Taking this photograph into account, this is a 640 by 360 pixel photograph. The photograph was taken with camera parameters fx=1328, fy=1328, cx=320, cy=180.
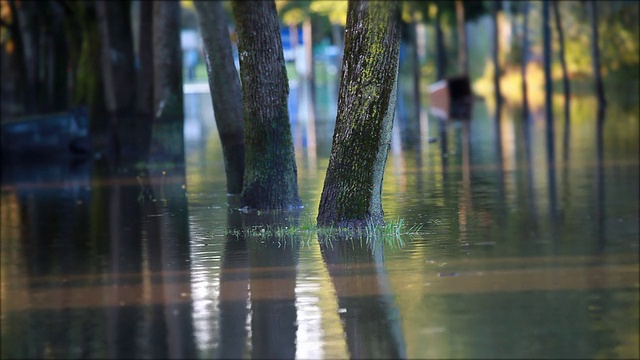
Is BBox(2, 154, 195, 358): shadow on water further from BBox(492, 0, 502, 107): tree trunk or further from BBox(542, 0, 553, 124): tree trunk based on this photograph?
BBox(492, 0, 502, 107): tree trunk

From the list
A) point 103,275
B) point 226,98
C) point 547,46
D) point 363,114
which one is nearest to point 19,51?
point 547,46

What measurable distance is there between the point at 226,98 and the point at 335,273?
790 cm

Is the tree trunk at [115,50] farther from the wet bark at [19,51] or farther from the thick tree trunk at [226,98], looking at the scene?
the thick tree trunk at [226,98]

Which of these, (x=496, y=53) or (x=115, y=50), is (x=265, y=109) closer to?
(x=115, y=50)

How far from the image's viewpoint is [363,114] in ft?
42.6

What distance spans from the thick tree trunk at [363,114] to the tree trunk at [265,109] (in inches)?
92.2

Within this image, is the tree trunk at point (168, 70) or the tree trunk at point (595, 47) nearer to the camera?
the tree trunk at point (168, 70)

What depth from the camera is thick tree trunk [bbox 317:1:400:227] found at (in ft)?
41.9

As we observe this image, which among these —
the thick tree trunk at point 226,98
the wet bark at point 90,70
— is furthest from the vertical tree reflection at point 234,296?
the wet bark at point 90,70

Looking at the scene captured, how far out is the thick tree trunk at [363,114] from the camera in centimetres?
1277

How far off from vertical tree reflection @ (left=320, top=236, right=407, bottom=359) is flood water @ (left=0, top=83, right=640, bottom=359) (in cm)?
2

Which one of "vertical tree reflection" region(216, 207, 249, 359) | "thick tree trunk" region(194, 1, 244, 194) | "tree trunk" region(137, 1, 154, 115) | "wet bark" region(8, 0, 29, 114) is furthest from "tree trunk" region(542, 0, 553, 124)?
"vertical tree reflection" region(216, 207, 249, 359)

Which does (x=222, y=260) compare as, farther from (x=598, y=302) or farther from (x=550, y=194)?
(x=550, y=194)

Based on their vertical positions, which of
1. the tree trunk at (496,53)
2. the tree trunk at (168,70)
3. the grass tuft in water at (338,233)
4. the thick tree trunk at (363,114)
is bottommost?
the grass tuft in water at (338,233)
